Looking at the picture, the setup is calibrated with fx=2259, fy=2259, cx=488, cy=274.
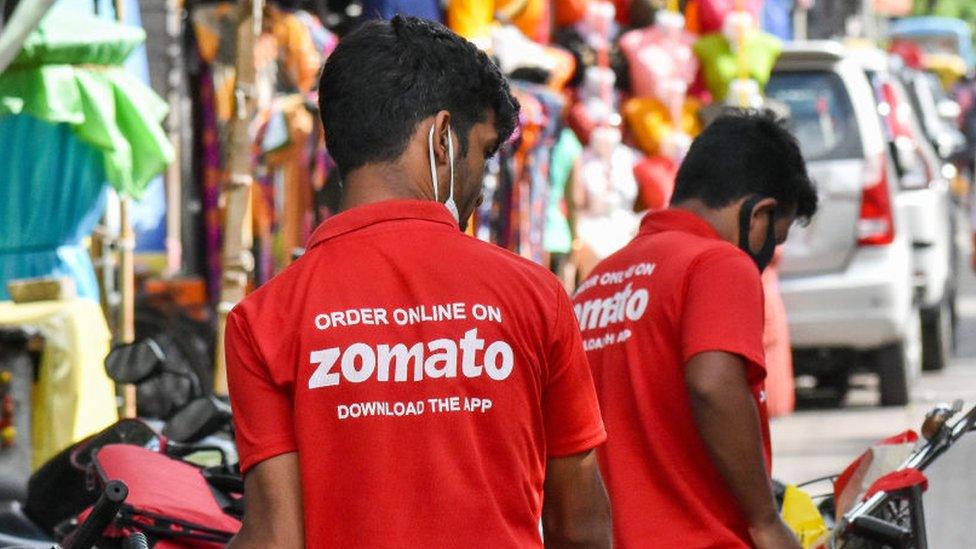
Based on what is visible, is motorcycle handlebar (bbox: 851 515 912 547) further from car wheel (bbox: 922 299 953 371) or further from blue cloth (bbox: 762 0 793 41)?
blue cloth (bbox: 762 0 793 41)

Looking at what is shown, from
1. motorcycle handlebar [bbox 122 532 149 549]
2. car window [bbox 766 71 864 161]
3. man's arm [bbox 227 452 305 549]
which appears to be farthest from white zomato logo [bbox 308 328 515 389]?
car window [bbox 766 71 864 161]

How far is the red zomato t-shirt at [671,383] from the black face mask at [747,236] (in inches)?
6.0

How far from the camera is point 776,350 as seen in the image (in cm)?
1120

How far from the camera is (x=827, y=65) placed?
42.0 feet

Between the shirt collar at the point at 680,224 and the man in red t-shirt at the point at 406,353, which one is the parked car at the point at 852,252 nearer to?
the shirt collar at the point at 680,224

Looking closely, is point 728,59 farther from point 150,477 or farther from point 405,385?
point 405,385

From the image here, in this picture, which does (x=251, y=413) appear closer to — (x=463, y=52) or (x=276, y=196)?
(x=463, y=52)

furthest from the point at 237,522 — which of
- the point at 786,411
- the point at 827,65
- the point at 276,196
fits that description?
the point at 827,65

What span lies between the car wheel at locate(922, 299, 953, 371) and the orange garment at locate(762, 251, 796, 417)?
3.22m

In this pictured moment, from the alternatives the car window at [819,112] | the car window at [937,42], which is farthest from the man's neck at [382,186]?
the car window at [937,42]

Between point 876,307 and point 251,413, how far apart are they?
9604 millimetres

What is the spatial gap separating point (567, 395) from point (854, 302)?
945cm

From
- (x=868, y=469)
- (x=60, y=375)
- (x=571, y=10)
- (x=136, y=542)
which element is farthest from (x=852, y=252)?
(x=136, y=542)

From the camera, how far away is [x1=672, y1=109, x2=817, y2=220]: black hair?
4.24 metres
